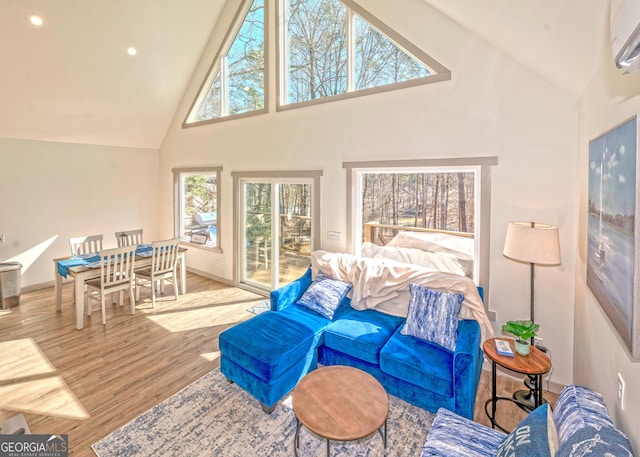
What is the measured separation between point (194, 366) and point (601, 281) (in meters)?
3.57

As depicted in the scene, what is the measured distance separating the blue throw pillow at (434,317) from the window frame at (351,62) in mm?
2313

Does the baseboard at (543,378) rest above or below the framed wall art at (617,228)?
below

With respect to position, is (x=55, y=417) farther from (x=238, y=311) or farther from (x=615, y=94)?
(x=615, y=94)

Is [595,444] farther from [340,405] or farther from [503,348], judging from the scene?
[503,348]

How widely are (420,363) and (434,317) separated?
50 centimetres

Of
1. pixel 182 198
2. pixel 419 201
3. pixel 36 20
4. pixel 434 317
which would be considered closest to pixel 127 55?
pixel 36 20

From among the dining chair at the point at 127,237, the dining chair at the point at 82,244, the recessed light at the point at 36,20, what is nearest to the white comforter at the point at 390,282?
the dining chair at the point at 127,237

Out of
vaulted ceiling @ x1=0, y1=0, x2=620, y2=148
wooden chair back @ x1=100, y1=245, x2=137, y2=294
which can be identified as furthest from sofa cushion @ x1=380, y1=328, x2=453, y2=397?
wooden chair back @ x1=100, y1=245, x2=137, y2=294

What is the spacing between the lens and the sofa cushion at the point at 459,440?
179 centimetres

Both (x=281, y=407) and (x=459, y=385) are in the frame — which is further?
(x=281, y=407)

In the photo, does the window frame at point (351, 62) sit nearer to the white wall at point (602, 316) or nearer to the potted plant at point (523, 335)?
the white wall at point (602, 316)

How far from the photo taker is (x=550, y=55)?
247cm

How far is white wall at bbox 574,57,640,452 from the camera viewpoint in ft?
4.89

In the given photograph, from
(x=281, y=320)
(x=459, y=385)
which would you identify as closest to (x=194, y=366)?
(x=281, y=320)
